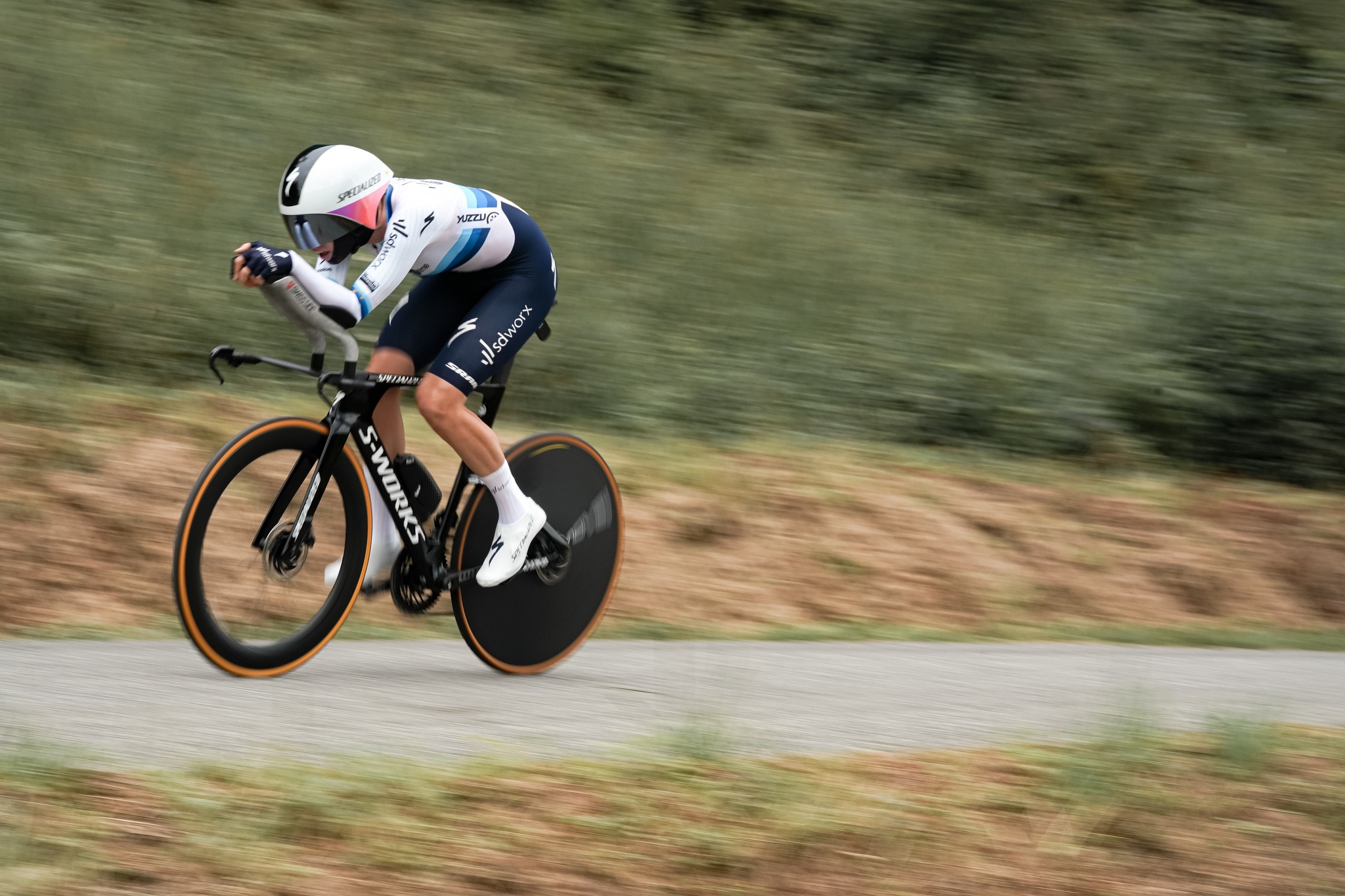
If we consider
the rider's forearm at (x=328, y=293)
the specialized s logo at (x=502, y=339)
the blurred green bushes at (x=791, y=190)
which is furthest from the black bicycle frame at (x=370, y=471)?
the blurred green bushes at (x=791, y=190)

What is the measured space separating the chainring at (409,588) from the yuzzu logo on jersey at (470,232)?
1.07 meters

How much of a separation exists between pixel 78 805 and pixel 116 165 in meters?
9.65

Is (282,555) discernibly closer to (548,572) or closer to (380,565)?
(380,565)

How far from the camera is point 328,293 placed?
16.6 feet

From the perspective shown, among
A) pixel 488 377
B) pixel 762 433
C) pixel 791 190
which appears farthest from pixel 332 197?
pixel 791 190

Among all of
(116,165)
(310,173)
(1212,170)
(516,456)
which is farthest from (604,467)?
(1212,170)

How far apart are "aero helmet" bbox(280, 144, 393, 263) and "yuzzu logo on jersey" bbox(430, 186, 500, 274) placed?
404 mm

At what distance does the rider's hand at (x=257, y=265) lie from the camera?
15.8 feet

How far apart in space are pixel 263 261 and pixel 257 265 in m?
0.02

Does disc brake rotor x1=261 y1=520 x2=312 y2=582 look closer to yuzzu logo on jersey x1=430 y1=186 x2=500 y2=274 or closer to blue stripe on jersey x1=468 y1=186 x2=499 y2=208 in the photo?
yuzzu logo on jersey x1=430 y1=186 x2=500 y2=274

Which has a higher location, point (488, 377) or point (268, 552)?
point (488, 377)

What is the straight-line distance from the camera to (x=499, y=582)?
19.5 feet

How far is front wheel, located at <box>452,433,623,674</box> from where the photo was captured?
5957 mm

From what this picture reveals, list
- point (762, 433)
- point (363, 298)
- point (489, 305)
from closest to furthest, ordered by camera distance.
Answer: point (363, 298), point (489, 305), point (762, 433)
